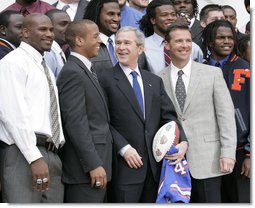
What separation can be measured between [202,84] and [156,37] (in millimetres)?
919

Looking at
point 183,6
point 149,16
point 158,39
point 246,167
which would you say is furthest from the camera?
point 183,6

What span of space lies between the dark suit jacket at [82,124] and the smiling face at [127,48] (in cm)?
42

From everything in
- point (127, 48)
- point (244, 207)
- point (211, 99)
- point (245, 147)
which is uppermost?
point (127, 48)

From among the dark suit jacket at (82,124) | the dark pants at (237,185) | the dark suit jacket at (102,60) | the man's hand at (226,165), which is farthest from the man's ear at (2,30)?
the dark pants at (237,185)

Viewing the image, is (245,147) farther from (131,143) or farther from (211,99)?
(131,143)

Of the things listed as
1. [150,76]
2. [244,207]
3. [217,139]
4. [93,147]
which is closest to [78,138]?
[93,147]

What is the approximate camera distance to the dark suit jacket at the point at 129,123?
17.5 feet

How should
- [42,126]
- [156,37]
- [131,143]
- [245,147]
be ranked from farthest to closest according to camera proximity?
[156,37]
[245,147]
[131,143]
[42,126]

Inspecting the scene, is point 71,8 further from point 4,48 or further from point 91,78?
point 91,78

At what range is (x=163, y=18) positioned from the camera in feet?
21.2

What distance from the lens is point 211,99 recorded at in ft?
18.5

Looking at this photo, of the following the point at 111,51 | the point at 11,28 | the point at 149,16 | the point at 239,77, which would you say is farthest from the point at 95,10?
the point at 239,77

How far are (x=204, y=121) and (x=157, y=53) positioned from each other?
932 mm

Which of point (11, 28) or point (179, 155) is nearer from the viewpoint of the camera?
point (179, 155)
